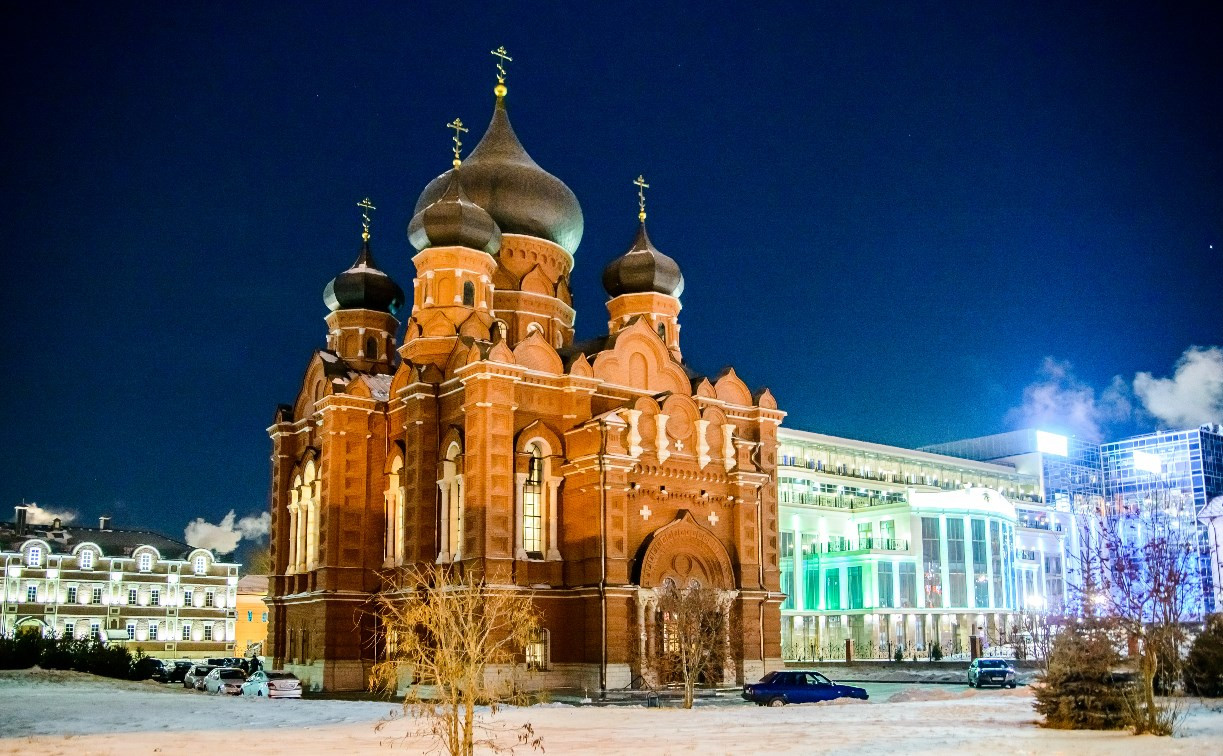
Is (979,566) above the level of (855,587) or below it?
above

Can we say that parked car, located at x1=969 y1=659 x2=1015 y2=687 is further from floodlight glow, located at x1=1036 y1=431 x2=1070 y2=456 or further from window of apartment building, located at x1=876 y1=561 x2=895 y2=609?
floodlight glow, located at x1=1036 y1=431 x2=1070 y2=456

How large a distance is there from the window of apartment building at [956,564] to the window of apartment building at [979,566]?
0.70 metres

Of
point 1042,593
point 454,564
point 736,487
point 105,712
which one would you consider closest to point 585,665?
point 454,564

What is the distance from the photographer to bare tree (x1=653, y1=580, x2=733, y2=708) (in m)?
29.7

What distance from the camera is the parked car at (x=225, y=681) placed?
37688mm

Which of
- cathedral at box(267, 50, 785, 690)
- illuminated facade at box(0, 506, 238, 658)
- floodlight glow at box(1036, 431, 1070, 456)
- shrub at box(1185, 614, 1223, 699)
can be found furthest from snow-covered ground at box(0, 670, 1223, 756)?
floodlight glow at box(1036, 431, 1070, 456)

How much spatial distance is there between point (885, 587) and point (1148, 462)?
38.0 metres

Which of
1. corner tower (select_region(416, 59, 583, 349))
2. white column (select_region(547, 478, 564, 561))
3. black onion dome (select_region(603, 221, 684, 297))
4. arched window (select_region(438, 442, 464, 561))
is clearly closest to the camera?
white column (select_region(547, 478, 564, 561))

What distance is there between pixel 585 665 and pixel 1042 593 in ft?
149

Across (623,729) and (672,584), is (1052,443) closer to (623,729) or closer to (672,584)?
(672,584)

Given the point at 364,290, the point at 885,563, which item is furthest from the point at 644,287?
the point at 885,563

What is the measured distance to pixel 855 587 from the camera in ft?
198

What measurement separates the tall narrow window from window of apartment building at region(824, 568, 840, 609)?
95.4ft

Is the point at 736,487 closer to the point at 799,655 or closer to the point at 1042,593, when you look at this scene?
the point at 799,655
